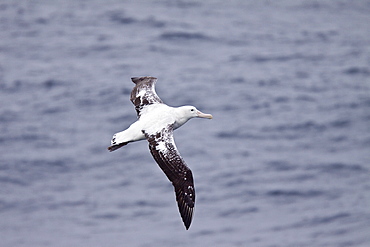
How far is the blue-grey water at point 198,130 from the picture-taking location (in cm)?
2598

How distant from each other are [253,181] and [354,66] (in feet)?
33.5

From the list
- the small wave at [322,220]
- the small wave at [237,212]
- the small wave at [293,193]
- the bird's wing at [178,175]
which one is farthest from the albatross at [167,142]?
the small wave at [293,193]

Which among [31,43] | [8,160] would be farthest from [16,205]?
[31,43]

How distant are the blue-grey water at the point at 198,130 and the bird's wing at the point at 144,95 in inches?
440

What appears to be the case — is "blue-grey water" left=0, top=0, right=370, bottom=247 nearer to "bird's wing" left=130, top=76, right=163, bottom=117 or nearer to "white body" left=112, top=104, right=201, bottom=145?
"bird's wing" left=130, top=76, right=163, bottom=117

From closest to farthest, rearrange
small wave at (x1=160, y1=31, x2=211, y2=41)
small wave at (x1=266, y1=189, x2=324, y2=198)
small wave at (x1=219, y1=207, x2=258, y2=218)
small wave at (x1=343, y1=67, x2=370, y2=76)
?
1. small wave at (x1=219, y1=207, x2=258, y2=218)
2. small wave at (x1=266, y1=189, x2=324, y2=198)
3. small wave at (x1=343, y1=67, x2=370, y2=76)
4. small wave at (x1=160, y1=31, x2=211, y2=41)

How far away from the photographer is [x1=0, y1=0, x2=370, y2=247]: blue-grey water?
2598 cm

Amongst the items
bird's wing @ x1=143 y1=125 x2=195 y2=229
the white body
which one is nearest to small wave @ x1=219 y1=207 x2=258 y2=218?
the white body

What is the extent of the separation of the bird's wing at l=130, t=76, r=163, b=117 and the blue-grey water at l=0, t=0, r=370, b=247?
1118 centimetres

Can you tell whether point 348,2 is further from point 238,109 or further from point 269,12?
point 238,109

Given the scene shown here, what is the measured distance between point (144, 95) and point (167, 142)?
2.01 meters

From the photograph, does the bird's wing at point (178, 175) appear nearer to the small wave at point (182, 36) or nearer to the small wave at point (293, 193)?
the small wave at point (293, 193)

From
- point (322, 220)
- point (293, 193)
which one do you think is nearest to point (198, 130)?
point (293, 193)

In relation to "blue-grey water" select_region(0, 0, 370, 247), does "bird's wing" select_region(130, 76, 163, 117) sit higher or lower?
lower
